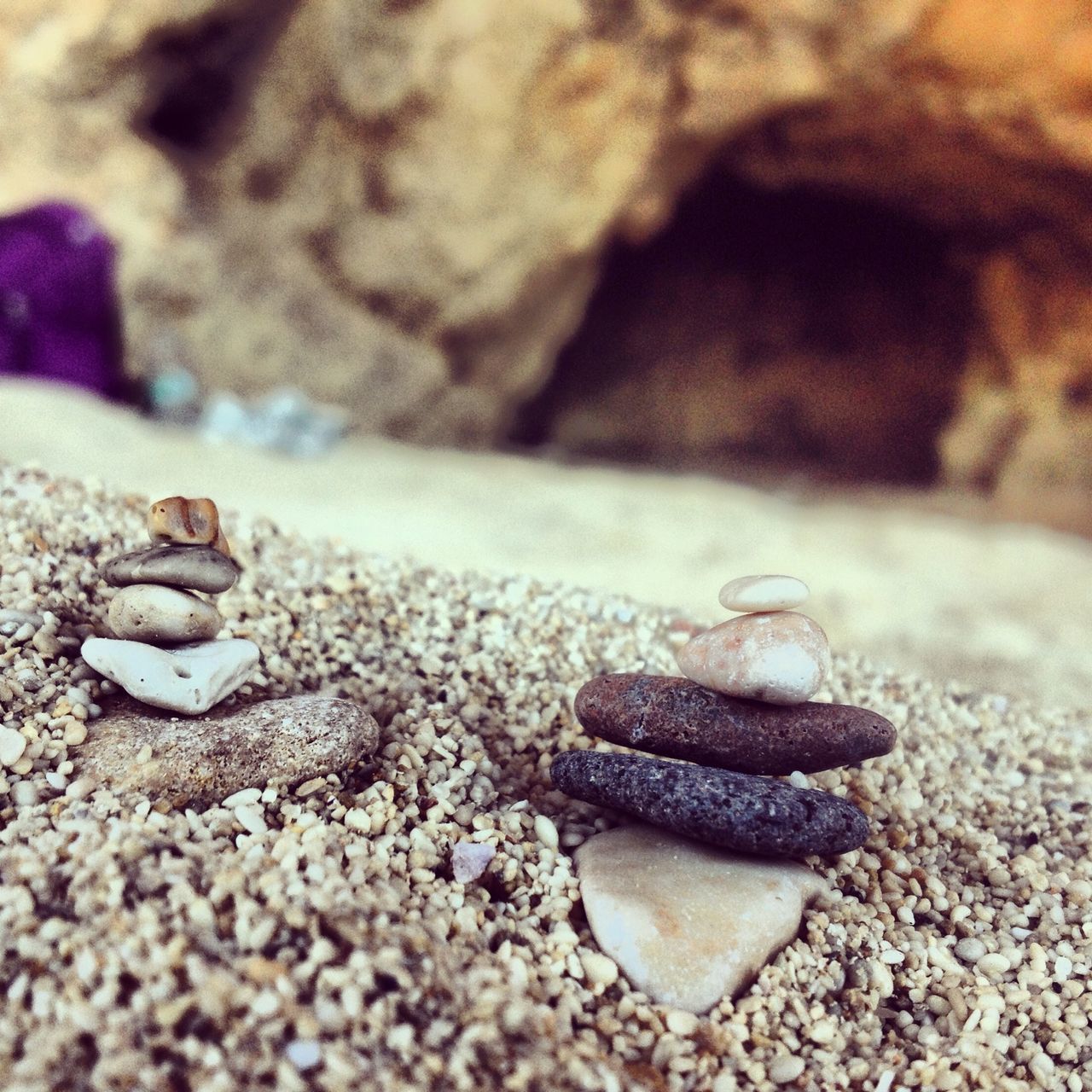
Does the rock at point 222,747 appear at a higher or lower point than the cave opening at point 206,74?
lower

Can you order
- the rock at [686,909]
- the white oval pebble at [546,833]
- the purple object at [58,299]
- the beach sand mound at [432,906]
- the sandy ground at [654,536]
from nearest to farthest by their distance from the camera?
the beach sand mound at [432,906] → the rock at [686,909] → the white oval pebble at [546,833] → the sandy ground at [654,536] → the purple object at [58,299]

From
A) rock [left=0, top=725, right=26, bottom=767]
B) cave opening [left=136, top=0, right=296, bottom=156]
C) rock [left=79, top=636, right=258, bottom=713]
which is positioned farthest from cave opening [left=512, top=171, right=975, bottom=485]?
rock [left=0, top=725, right=26, bottom=767]

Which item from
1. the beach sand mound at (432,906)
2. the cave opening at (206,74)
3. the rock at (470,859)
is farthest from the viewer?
the cave opening at (206,74)

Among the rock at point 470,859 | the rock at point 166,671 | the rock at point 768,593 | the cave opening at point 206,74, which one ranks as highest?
the cave opening at point 206,74

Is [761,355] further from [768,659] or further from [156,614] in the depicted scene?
[156,614]

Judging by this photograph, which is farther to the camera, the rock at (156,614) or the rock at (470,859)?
the rock at (156,614)

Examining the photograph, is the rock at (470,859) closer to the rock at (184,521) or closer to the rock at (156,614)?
the rock at (156,614)

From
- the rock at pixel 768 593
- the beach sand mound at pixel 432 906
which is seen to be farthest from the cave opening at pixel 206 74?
the rock at pixel 768 593
